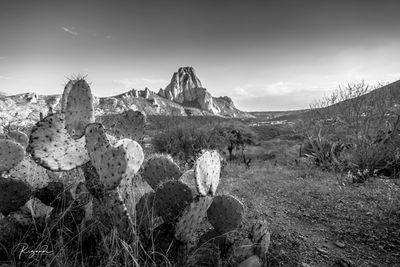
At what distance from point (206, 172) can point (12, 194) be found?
6.32 ft

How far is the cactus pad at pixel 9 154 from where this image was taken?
8.61 ft

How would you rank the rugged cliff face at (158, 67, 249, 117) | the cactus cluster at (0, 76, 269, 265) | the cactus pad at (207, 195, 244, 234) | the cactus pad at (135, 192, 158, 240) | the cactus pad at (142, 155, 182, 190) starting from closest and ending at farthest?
the cactus cluster at (0, 76, 269, 265) < the cactus pad at (135, 192, 158, 240) < the cactus pad at (207, 195, 244, 234) < the cactus pad at (142, 155, 182, 190) < the rugged cliff face at (158, 67, 249, 117)

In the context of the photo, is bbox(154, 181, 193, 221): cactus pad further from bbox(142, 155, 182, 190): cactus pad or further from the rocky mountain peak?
the rocky mountain peak

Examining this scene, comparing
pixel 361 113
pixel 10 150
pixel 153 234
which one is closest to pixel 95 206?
pixel 153 234

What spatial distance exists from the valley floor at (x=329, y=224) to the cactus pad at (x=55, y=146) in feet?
7.16

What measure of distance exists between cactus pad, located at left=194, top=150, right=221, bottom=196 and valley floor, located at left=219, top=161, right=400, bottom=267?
1019mm

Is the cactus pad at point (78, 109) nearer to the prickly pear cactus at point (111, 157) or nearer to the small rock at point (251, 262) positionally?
the prickly pear cactus at point (111, 157)

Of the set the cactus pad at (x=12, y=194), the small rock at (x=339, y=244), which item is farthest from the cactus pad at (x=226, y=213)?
the cactus pad at (x=12, y=194)

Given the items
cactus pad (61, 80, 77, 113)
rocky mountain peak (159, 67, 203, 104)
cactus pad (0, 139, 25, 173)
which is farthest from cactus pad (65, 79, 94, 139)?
rocky mountain peak (159, 67, 203, 104)

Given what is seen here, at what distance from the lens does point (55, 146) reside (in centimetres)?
223

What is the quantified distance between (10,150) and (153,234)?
6.15 ft

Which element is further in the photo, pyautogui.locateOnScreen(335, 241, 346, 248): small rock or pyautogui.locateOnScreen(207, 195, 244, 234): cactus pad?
pyautogui.locateOnScreen(335, 241, 346, 248): small rock

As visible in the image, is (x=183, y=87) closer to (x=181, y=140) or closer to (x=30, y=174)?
(x=181, y=140)

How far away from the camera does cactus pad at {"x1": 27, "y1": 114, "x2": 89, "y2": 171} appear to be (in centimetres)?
212
